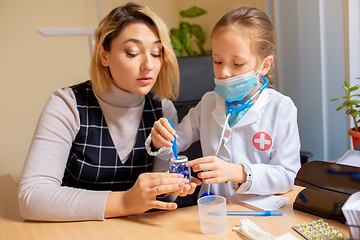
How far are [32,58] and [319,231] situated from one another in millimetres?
2789

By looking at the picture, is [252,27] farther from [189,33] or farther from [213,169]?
[189,33]

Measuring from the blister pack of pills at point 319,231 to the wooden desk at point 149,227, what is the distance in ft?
0.07

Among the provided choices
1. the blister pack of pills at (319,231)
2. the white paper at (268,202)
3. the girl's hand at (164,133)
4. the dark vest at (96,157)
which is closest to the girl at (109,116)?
the dark vest at (96,157)

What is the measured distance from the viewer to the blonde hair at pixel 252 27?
1146 millimetres

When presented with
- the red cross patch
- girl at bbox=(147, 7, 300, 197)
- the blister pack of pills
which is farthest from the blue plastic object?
the blister pack of pills

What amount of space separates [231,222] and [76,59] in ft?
8.48

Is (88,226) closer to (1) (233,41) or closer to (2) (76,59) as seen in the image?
(1) (233,41)

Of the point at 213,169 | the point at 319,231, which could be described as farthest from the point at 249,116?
the point at 319,231

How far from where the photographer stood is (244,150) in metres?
1.20

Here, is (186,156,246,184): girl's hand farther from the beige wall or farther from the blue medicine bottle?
the beige wall

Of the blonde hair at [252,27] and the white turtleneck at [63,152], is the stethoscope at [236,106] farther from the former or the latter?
the white turtleneck at [63,152]

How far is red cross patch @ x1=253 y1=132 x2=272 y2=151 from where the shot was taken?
1.16m

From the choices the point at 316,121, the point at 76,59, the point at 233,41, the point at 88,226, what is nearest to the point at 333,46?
the point at 316,121

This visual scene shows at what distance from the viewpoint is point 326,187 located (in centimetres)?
88
